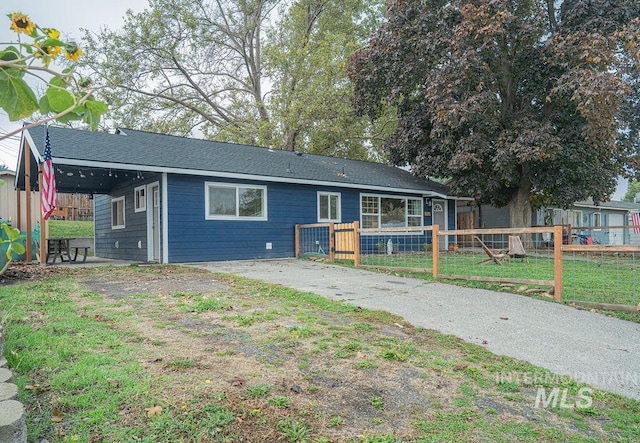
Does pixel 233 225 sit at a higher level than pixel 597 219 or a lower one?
lower

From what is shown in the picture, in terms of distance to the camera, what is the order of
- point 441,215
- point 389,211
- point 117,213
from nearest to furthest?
point 117,213 → point 389,211 → point 441,215

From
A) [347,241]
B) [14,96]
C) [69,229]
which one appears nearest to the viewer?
[14,96]

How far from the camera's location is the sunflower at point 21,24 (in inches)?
55.6

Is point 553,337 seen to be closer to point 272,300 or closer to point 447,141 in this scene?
point 272,300

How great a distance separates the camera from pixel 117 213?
44.7ft

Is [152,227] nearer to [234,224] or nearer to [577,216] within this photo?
[234,224]

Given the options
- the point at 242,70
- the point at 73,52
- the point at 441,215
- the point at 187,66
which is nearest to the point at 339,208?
the point at 441,215

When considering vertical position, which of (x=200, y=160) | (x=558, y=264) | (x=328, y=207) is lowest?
(x=558, y=264)

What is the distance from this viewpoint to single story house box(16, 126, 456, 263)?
10375 millimetres

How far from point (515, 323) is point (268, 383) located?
3.47 meters

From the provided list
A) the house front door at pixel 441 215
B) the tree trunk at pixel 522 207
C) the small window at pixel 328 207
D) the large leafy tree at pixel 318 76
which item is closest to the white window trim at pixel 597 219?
the tree trunk at pixel 522 207

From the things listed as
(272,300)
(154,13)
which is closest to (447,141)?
(272,300)

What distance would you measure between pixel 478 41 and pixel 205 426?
46.4 feet

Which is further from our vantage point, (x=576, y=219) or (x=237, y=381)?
(x=576, y=219)
